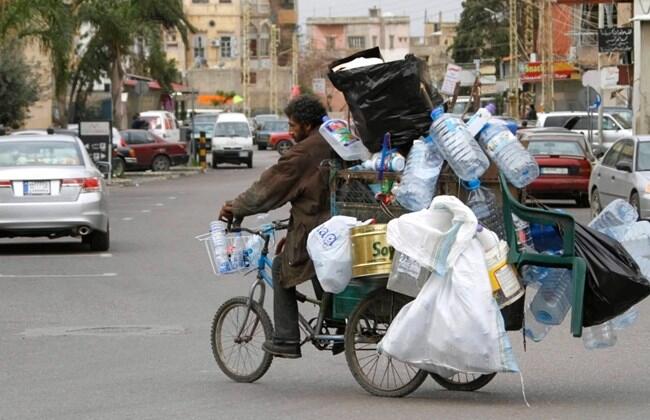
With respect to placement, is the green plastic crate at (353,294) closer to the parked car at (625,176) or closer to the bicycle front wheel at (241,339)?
the bicycle front wheel at (241,339)

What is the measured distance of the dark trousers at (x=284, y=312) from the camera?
30.1 ft

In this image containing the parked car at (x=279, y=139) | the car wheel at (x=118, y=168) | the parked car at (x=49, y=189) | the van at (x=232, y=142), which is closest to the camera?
the parked car at (x=49, y=189)

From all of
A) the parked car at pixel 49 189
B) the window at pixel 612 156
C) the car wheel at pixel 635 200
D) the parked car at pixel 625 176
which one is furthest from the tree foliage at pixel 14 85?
the car wheel at pixel 635 200

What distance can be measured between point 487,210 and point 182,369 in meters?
2.78

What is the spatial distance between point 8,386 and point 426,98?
3373 millimetres

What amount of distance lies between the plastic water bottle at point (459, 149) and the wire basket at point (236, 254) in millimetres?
1600

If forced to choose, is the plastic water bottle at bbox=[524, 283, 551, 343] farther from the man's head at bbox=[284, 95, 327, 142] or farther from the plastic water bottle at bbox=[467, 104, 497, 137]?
the man's head at bbox=[284, 95, 327, 142]

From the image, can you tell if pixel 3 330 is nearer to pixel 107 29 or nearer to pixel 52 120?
pixel 107 29

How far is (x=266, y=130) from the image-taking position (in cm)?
7825

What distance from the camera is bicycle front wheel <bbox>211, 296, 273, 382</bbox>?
9477 millimetres

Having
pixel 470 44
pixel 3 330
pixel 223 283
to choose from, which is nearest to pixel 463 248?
pixel 3 330

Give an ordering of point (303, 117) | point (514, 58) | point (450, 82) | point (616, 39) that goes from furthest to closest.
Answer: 1. point (514, 58)
2. point (616, 39)
3. point (450, 82)
4. point (303, 117)

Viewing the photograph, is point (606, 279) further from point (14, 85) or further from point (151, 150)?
point (14, 85)

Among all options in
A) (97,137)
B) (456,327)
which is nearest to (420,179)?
(456,327)
